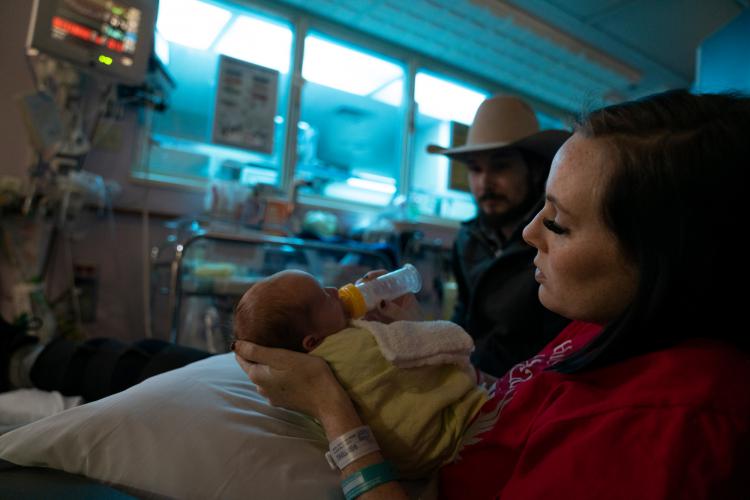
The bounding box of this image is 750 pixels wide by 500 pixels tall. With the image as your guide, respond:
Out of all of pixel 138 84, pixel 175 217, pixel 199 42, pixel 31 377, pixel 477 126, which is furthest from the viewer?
pixel 199 42

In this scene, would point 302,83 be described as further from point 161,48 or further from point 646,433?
point 646,433

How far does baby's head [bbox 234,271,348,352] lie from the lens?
830mm

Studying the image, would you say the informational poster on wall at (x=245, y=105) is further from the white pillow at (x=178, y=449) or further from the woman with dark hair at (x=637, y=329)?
the woman with dark hair at (x=637, y=329)

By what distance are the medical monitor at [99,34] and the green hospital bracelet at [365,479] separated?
7.80 feet

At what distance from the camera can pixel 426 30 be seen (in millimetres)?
3619

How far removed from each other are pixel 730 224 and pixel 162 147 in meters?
3.11

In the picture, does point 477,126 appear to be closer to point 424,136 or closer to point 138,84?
point 138,84

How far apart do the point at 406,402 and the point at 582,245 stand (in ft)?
1.21

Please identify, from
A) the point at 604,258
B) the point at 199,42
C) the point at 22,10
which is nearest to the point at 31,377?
the point at 604,258

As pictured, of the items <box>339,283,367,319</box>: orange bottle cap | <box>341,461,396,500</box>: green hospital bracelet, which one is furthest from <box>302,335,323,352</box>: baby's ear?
<box>341,461,396,500</box>: green hospital bracelet

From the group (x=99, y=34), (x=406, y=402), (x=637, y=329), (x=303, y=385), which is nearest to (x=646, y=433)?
(x=637, y=329)

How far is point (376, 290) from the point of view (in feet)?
3.32

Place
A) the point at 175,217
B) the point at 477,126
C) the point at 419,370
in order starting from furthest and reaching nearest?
the point at 175,217 < the point at 477,126 < the point at 419,370

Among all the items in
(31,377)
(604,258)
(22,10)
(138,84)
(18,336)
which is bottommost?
(31,377)
